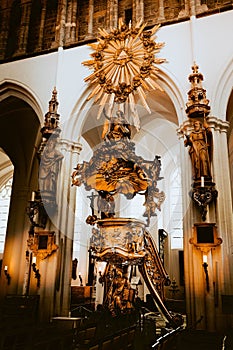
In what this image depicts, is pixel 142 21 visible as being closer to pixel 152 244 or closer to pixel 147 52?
pixel 147 52

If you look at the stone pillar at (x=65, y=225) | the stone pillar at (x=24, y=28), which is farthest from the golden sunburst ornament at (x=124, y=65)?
the stone pillar at (x=24, y=28)

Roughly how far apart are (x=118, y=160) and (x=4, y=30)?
6789mm

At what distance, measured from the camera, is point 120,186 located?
8.10 meters

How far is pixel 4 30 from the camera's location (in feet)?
38.4

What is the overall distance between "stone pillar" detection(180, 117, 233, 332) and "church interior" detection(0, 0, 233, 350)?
0.02 m

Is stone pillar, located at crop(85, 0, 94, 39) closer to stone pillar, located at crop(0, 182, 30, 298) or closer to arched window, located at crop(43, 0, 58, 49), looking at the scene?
arched window, located at crop(43, 0, 58, 49)

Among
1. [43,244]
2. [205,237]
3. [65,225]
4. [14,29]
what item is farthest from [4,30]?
[205,237]

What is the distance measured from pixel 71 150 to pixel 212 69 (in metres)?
4.08

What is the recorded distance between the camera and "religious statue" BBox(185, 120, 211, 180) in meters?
7.34

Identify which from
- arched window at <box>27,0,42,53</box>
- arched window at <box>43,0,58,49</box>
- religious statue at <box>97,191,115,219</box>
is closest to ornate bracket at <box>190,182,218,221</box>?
religious statue at <box>97,191,115,219</box>

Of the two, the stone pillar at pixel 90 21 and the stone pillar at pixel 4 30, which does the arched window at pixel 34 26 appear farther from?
the stone pillar at pixel 90 21

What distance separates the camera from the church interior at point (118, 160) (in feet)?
23.1

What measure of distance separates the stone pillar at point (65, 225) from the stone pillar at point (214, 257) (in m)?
2.76

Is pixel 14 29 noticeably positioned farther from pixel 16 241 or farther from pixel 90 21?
pixel 16 241
